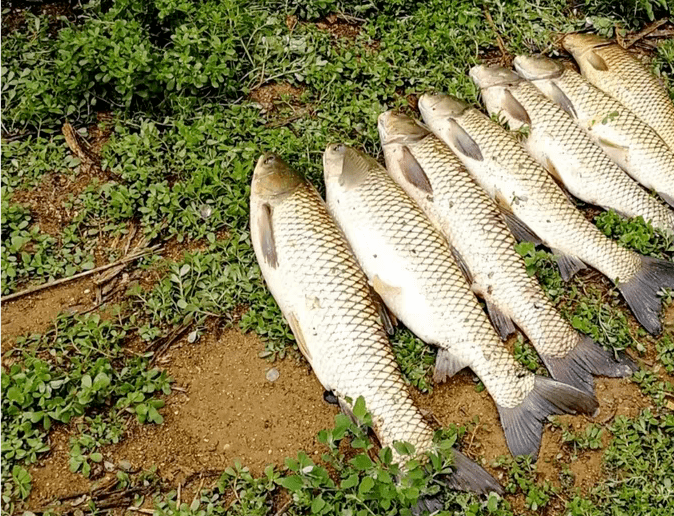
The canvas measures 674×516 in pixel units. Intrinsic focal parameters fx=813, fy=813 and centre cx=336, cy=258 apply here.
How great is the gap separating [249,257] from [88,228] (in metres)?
0.97

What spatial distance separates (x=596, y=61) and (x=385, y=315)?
2735 millimetres

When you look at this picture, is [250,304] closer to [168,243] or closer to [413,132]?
[168,243]

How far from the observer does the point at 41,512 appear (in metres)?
3.62

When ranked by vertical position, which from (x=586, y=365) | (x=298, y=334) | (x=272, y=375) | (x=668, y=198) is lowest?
(x=272, y=375)

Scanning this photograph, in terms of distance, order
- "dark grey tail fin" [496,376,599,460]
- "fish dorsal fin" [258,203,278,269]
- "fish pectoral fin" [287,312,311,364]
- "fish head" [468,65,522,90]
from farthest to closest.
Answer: "fish head" [468,65,522,90]
"fish dorsal fin" [258,203,278,269]
"fish pectoral fin" [287,312,311,364]
"dark grey tail fin" [496,376,599,460]

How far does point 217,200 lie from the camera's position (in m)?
4.78

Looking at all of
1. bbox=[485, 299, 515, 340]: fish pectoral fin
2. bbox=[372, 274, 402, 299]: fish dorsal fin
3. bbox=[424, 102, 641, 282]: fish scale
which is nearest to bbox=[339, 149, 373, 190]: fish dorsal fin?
bbox=[372, 274, 402, 299]: fish dorsal fin

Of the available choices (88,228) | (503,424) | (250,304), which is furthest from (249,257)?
(503,424)

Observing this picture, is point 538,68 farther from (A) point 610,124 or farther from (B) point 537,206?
(B) point 537,206

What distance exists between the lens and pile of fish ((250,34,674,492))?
12.9 ft

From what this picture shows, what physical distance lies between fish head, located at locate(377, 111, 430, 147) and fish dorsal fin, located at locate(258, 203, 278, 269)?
3.23 ft

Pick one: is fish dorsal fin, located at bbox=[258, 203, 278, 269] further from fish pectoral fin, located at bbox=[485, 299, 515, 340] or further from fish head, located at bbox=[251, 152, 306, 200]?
fish pectoral fin, located at bbox=[485, 299, 515, 340]

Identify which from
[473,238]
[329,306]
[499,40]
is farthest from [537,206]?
[499,40]

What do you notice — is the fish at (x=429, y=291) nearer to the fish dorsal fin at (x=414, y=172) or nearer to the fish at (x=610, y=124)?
the fish dorsal fin at (x=414, y=172)
